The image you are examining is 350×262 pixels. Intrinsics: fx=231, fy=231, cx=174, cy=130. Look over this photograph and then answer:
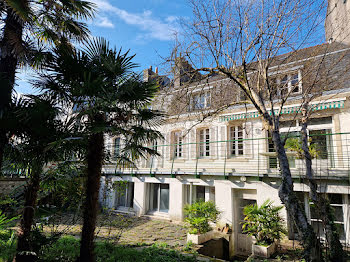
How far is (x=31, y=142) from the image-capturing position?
189 inches

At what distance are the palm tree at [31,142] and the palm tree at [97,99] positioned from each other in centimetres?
47

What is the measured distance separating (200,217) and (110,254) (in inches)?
147

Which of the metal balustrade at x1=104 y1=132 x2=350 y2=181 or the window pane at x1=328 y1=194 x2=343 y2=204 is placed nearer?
the window pane at x1=328 y1=194 x2=343 y2=204

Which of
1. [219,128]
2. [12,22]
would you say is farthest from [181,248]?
[12,22]

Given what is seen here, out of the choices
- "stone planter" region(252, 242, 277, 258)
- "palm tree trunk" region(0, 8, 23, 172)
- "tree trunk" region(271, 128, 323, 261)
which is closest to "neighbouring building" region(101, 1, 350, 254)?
"tree trunk" region(271, 128, 323, 261)

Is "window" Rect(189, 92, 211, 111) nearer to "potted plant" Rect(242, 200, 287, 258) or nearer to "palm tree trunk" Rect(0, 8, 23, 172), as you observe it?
"potted plant" Rect(242, 200, 287, 258)

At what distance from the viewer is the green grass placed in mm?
5552

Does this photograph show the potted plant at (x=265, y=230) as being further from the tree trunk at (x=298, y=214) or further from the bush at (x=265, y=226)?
the tree trunk at (x=298, y=214)

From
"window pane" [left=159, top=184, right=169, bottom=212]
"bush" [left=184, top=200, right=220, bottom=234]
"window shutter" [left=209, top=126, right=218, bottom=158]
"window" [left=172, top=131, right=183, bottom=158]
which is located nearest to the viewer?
"bush" [left=184, top=200, right=220, bottom=234]

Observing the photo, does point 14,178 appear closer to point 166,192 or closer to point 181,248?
point 166,192

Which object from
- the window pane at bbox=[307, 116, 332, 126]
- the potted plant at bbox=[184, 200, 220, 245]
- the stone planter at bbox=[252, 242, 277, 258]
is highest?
the window pane at bbox=[307, 116, 332, 126]

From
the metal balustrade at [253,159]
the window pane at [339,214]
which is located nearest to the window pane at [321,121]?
the metal balustrade at [253,159]

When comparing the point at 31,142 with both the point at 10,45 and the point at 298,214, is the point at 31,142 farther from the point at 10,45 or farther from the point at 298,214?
the point at 298,214

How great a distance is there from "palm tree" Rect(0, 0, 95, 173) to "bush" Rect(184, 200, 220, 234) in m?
6.36
